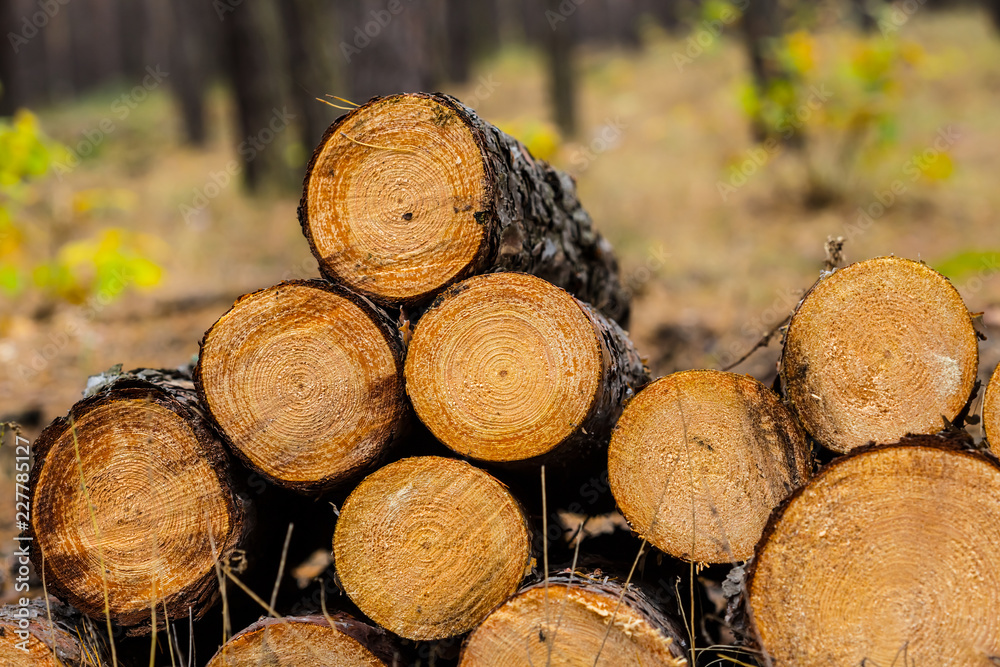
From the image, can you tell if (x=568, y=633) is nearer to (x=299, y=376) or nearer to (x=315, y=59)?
(x=299, y=376)

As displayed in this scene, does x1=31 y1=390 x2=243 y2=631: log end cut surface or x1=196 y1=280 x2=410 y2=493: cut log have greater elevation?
x1=196 y1=280 x2=410 y2=493: cut log

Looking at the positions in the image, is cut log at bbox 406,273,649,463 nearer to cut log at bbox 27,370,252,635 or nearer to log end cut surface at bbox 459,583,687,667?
log end cut surface at bbox 459,583,687,667

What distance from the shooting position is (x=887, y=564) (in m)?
1.55

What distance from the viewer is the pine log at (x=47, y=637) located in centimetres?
186

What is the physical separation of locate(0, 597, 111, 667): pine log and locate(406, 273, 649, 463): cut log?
1.06m

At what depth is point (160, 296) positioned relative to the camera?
20.6ft

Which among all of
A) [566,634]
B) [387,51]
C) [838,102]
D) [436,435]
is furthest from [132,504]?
[838,102]

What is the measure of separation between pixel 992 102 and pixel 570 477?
10.6 metres

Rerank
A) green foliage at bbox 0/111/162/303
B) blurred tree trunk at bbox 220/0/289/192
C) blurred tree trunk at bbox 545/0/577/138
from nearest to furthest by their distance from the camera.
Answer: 1. green foliage at bbox 0/111/162/303
2. blurred tree trunk at bbox 220/0/289/192
3. blurred tree trunk at bbox 545/0/577/138

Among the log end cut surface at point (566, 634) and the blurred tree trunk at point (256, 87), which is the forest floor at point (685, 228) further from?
the log end cut surface at point (566, 634)

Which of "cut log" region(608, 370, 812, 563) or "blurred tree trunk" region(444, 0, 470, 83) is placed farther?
"blurred tree trunk" region(444, 0, 470, 83)

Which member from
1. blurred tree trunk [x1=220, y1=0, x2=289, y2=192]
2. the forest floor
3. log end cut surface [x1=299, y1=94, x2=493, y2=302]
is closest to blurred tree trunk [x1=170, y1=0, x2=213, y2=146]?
the forest floor

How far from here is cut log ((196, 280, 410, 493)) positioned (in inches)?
73.6

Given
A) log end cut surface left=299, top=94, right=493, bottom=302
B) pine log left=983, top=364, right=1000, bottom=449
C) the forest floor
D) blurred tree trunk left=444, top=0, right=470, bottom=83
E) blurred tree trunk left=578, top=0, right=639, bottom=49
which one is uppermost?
blurred tree trunk left=578, top=0, right=639, bottom=49
